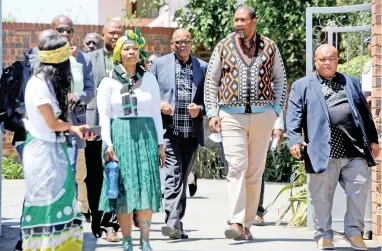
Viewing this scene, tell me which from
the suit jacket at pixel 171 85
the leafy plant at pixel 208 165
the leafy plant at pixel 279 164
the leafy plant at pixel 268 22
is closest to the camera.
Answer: the suit jacket at pixel 171 85

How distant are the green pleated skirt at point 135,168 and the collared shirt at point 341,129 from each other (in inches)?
66.2

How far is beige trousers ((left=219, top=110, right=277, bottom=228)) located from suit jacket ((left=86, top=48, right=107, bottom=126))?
4.24ft

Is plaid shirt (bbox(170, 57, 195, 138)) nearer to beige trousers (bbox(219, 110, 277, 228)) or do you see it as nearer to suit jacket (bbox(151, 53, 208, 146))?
suit jacket (bbox(151, 53, 208, 146))

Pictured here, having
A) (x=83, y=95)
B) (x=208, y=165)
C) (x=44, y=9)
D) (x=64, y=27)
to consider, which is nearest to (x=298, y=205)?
(x=83, y=95)

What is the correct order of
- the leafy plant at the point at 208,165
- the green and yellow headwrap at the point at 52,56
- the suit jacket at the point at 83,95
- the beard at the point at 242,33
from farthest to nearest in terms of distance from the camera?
the leafy plant at the point at 208,165 → the beard at the point at 242,33 → the suit jacket at the point at 83,95 → the green and yellow headwrap at the point at 52,56

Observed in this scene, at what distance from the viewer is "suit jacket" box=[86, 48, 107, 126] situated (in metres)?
10.2

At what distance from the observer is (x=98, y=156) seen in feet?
32.7

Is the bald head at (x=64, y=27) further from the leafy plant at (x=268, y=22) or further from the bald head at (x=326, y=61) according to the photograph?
the leafy plant at (x=268, y=22)

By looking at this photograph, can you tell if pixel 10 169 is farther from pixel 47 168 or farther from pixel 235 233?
pixel 47 168

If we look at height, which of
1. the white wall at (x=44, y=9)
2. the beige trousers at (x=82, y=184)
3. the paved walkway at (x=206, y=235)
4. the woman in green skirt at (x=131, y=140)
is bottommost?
the paved walkway at (x=206, y=235)

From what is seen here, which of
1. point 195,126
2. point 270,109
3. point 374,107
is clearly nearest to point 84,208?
point 195,126

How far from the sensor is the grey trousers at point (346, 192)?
9.13 meters

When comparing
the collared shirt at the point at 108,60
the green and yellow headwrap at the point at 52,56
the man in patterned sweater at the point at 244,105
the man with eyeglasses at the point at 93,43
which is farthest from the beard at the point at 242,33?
the green and yellow headwrap at the point at 52,56

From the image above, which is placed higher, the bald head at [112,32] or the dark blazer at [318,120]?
the bald head at [112,32]
